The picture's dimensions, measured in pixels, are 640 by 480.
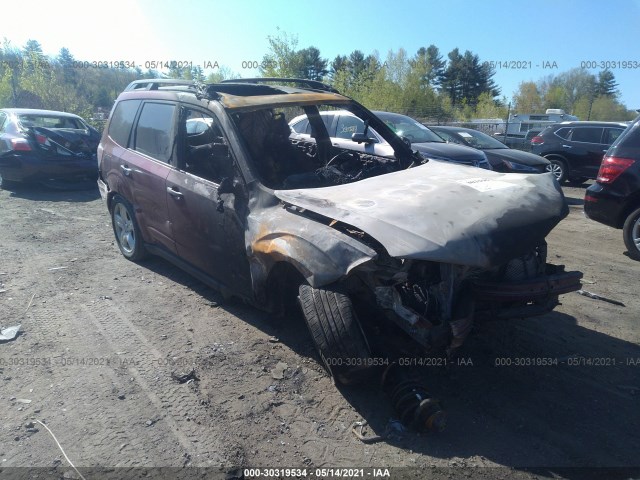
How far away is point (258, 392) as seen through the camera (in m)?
3.38

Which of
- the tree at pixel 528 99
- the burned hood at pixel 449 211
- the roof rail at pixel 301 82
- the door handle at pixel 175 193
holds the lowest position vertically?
the tree at pixel 528 99

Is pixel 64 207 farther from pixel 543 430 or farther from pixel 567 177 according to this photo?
pixel 567 177

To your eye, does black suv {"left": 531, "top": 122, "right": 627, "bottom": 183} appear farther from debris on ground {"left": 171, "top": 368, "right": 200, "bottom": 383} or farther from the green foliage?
the green foliage

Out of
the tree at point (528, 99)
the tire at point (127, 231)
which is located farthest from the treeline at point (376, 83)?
the tire at point (127, 231)

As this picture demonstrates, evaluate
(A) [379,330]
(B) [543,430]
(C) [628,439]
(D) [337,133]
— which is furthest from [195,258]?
(D) [337,133]

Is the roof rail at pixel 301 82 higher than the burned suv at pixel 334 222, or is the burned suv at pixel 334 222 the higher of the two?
the roof rail at pixel 301 82

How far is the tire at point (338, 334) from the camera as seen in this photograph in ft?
10.0

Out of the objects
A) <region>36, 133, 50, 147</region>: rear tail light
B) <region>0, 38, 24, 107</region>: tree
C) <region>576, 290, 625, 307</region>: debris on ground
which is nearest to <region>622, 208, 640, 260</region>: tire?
<region>576, 290, 625, 307</region>: debris on ground

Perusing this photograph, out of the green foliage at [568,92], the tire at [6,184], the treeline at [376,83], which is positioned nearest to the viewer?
the tire at [6,184]

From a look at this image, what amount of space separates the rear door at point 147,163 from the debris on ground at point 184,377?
1.58m

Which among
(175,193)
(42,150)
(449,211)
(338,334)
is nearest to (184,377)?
(338,334)

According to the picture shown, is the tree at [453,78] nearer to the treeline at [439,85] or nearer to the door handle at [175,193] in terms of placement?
the treeline at [439,85]

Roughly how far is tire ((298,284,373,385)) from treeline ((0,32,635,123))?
37.8 feet

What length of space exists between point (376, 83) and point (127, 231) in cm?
2747
